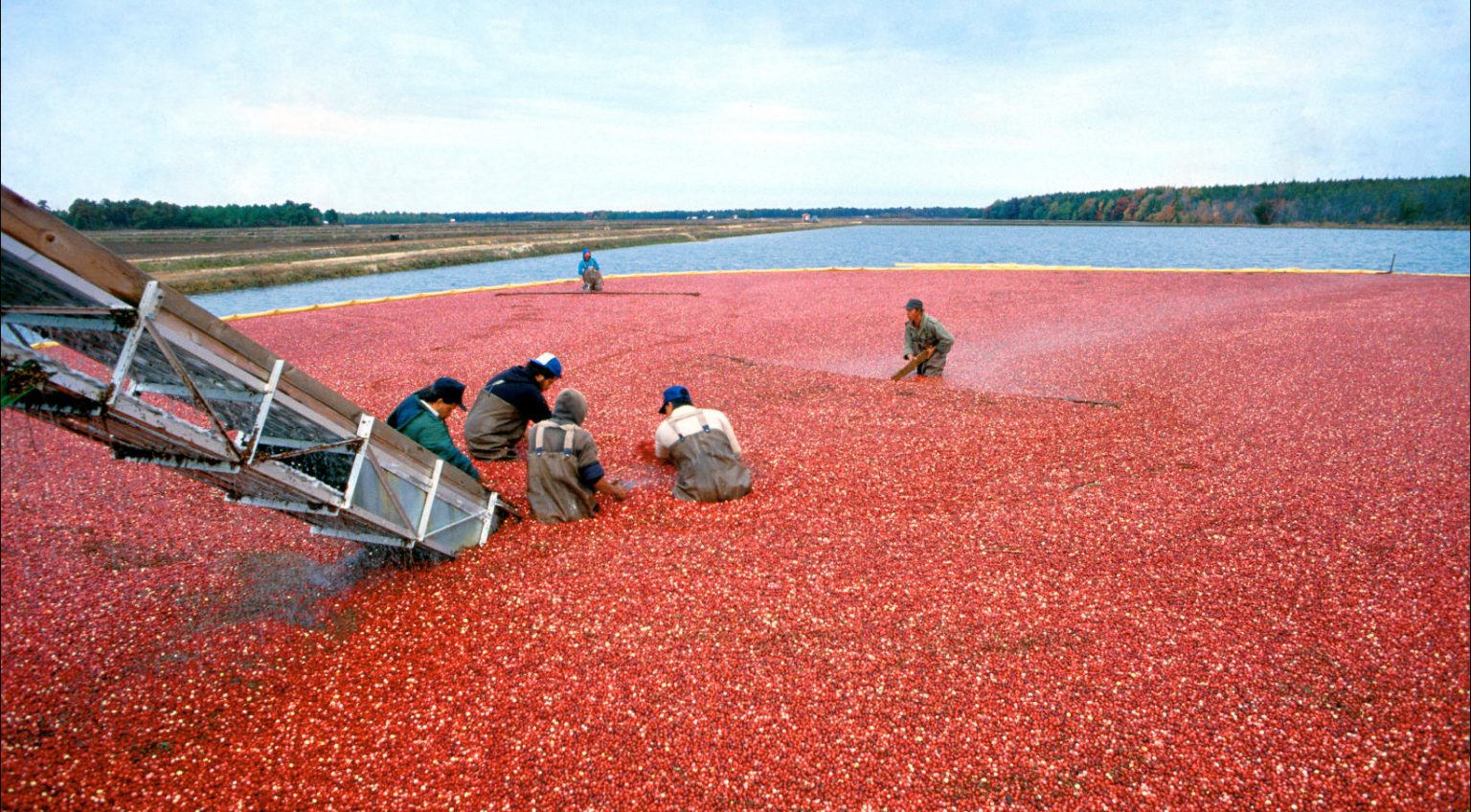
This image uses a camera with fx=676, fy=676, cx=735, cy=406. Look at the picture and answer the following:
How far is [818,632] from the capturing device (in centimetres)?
516

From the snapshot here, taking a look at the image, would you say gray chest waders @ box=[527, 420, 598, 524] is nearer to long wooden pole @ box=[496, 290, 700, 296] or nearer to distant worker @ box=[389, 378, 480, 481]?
distant worker @ box=[389, 378, 480, 481]

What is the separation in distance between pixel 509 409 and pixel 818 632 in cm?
495

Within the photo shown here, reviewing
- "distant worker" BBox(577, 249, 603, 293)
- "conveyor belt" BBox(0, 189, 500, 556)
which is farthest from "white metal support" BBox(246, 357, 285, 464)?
"distant worker" BBox(577, 249, 603, 293)

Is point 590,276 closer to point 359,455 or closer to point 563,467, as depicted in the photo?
point 563,467

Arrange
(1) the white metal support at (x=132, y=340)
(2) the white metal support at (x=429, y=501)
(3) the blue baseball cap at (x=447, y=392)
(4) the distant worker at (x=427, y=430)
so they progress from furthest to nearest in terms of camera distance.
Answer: (3) the blue baseball cap at (x=447, y=392) → (4) the distant worker at (x=427, y=430) → (2) the white metal support at (x=429, y=501) → (1) the white metal support at (x=132, y=340)

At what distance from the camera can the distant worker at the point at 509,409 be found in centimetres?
778

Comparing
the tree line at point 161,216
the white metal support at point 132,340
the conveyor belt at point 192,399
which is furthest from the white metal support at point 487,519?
the tree line at point 161,216

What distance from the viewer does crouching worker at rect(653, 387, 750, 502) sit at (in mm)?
7164

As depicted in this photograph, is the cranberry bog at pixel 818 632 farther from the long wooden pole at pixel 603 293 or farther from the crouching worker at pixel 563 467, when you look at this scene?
the long wooden pole at pixel 603 293

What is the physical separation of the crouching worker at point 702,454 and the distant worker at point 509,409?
1516 mm

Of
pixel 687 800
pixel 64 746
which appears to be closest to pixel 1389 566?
pixel 687 800

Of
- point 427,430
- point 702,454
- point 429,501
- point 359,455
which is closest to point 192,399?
point 359,455

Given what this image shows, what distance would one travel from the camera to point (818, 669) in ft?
15.6

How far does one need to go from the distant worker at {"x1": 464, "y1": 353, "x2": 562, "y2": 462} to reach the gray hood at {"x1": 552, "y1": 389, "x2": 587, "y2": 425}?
810 millimetres
